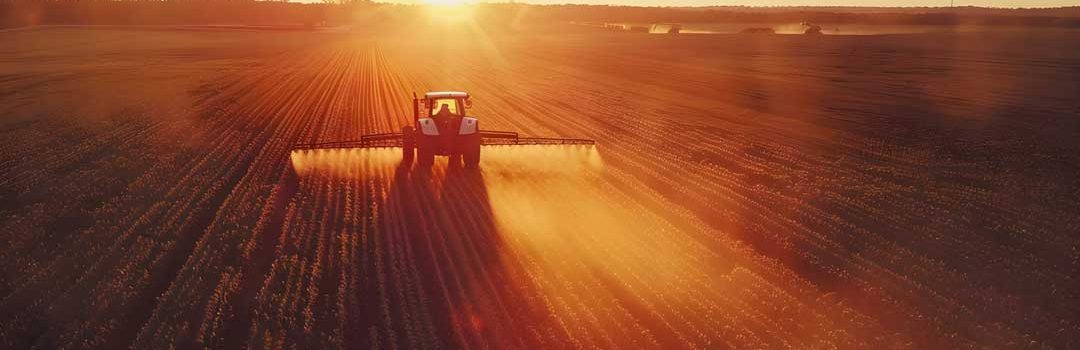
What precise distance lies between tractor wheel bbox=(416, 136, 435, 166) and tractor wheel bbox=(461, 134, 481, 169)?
55cm

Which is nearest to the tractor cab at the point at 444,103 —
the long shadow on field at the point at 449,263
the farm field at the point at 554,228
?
the farm field at the point at 554,228

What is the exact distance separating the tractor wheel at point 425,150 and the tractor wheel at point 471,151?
0.55 meters

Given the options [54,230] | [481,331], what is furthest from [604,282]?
[54,230]

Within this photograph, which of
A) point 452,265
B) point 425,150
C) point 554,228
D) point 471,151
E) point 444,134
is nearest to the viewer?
point 452,265

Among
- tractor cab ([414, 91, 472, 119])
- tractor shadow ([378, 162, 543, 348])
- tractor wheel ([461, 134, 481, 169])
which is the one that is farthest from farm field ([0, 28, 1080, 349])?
tractor cab ([414, 91, 472, 119])

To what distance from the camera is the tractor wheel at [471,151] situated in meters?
12.0

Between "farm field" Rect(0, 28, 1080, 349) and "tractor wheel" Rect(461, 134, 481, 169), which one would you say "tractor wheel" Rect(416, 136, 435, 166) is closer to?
"farm field" Rect(0, 28, 1080, 349)

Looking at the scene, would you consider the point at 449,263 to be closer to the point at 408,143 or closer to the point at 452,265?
the point at 452,265

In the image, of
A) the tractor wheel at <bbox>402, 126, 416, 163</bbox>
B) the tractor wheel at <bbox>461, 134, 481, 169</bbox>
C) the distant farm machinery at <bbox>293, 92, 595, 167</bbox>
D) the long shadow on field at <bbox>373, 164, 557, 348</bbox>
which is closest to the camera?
the long shadow on field at <bbox>373, 164, 557, 348</bbox>

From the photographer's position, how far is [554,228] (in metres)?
9.20

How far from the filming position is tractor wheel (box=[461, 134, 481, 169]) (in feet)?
39.3

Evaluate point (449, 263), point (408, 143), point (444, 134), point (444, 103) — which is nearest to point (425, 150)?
point (444, 134)

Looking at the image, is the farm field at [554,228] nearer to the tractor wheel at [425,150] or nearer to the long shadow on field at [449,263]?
the long shadow on field at [449,263]

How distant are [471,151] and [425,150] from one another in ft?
2.63
